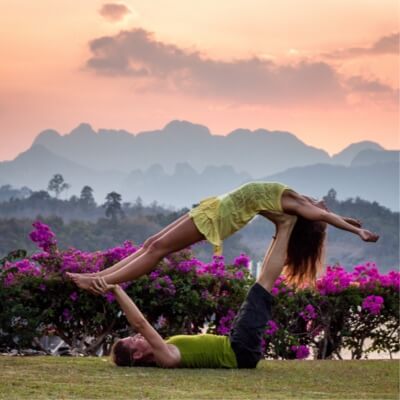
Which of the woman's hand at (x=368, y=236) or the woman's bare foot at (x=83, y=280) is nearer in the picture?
the woman's hand at (x=368, y=236)

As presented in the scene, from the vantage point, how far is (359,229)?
7145 millimetres

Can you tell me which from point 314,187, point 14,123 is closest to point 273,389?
point 14,123

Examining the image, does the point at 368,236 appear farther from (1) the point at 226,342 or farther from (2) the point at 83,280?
(2) the point at 83,280

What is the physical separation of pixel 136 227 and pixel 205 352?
4989 cm

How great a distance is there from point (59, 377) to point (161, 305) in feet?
10.3

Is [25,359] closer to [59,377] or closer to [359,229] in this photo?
[59,377]

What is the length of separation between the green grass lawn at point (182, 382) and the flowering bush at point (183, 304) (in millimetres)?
1613

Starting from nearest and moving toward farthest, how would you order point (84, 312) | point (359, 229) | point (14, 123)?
1. point (359, 229)
2. point (84, 312)
3. point (14, 123)

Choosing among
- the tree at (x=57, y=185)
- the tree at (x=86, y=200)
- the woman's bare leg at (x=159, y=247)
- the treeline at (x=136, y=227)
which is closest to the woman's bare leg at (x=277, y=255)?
the woman's bare leg at (x=159, y=247)

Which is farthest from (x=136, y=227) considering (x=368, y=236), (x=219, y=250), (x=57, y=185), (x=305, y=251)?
(x=368, y=236)

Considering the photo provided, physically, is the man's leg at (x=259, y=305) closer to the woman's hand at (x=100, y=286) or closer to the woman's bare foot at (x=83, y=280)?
the woman's hand at (x=100, y=286)

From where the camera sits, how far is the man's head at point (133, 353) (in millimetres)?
7293

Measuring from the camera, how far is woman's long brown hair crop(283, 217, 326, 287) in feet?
25.1

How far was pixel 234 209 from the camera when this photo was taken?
735 centimetres
